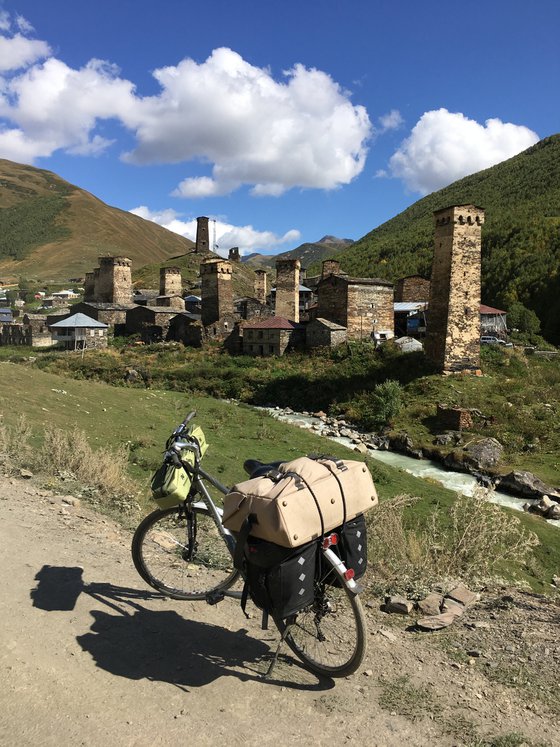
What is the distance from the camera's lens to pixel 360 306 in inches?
1282

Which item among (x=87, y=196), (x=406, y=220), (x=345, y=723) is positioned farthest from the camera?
(x=87, y=196)

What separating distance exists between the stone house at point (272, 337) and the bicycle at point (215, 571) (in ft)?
89.9

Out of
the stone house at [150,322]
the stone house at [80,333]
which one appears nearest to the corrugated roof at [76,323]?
the stone house at [80,333]

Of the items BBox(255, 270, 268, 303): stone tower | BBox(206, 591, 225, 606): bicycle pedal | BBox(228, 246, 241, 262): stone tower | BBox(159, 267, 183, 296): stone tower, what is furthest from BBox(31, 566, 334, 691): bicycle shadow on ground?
BBox(228, 246, 241, 262): stone tower

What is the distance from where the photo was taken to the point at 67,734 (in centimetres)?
257

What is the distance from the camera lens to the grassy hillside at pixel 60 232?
102125mm

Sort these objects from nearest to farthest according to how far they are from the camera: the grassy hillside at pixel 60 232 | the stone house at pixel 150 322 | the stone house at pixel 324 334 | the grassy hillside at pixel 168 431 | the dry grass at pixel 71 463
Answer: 1. the dry grass at pixel 71 463
2. the grassy hillside at pixel 168 431
3. the stone house at pixel 324 334
4. the stone house at pixel 150 322
5. the grassy hillside at pixel 60 232

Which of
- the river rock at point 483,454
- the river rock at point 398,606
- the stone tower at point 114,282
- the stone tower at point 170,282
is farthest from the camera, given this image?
the stone tower at point 170,282

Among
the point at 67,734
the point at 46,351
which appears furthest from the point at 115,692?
the point at 46,351

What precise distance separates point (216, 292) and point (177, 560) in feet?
107

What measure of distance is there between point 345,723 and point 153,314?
127 feet

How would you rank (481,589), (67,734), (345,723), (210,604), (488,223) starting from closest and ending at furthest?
1. (67,734)
2. (345,723)
3. (210,604)
4. (481,589)
5. (488,223)

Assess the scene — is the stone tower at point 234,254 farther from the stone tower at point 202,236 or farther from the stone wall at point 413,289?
the stone wall at point 413,289

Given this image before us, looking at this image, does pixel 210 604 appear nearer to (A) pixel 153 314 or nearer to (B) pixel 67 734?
(B) pixel 67 734
